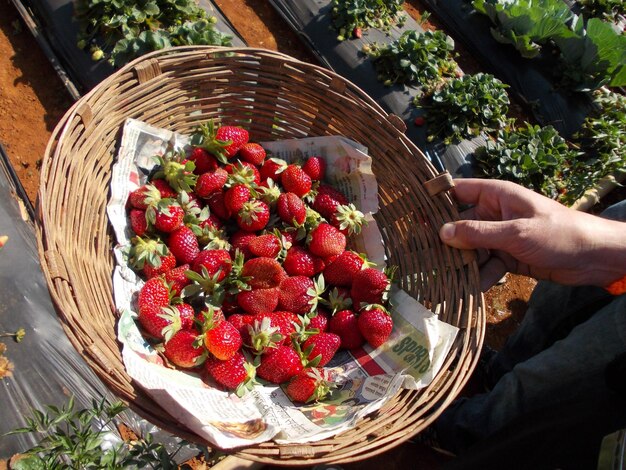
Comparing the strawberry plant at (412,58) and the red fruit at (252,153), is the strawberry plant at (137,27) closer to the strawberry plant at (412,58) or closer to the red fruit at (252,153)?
the red fruit at (252,153)

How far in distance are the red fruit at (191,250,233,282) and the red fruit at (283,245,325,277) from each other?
0.22m

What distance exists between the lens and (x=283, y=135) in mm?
2195

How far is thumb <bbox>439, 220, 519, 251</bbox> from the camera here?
1726 millimetres

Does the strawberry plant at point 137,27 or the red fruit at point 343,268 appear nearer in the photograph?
the red fruit at point 343,268

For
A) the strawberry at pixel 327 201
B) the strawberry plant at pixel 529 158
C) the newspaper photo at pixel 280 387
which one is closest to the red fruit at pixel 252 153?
the newspaper photo at pixel 280 387

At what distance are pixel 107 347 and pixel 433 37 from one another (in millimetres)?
2541

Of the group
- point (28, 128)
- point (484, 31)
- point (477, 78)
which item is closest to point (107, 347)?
point (28, 128)

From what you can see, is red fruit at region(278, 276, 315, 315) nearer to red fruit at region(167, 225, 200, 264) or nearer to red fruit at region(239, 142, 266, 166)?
red fruit at region(167, 225, 200, 264)

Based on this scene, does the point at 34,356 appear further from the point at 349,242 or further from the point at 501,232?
the point at 501,232

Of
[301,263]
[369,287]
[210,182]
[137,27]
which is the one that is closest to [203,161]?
[210,182]

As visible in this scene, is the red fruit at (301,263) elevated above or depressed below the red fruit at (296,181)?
below

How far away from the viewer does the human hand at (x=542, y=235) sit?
1.74m

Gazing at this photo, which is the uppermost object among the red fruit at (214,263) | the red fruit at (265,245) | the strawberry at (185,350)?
the red fruit at (214,263)

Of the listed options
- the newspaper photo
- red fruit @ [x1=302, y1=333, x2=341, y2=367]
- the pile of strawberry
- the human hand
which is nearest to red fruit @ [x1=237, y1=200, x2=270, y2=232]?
the pile of strawberry
